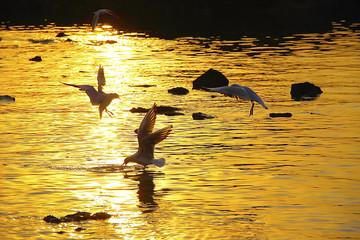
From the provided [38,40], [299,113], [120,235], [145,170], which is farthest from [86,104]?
[38,40]

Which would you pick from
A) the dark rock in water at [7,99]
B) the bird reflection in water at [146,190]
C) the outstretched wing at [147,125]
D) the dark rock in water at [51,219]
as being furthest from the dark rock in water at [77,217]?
the dark rock in water at [7,99]

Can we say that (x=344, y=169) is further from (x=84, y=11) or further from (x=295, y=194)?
(x=84, y=11)

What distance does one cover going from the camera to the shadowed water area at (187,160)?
1648cm

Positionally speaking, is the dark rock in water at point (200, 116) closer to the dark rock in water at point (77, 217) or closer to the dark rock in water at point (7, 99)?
the dark rock in water at point (7, 99)

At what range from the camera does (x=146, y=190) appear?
761 inches

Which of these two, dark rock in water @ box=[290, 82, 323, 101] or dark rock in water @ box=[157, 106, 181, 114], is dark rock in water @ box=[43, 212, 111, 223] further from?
dark rock in water @ box=[290, 82, 323, 101]

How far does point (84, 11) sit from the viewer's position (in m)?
124

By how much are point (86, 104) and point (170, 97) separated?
444 cm

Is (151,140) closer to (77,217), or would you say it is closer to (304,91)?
(77,217)

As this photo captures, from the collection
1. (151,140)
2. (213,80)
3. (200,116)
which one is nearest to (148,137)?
(151,140)

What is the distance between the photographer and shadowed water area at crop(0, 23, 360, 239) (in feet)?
54.1

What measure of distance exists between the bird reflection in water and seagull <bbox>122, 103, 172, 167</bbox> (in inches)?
26.5

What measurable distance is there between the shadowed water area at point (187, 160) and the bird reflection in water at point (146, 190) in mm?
54

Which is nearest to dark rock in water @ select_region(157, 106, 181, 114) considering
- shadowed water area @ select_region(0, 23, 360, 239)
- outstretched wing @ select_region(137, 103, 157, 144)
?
shadowed water area @ select_region(0, 23, 360, 239)
